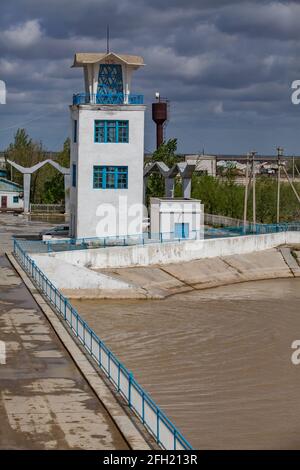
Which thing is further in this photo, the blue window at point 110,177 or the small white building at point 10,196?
the small white building at point 10,196

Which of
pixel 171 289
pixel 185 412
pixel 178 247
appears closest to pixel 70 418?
pixel 185 412

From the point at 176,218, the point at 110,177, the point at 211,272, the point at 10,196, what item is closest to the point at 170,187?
the point at 176,218

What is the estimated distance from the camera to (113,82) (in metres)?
46.3

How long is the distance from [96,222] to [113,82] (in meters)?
7.79

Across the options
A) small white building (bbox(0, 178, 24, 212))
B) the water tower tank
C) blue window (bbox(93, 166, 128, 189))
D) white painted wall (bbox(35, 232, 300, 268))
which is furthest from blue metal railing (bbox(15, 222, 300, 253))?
the water tower tank

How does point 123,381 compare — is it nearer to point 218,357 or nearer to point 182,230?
point 218,357

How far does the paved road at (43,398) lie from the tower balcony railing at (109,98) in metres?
22.1

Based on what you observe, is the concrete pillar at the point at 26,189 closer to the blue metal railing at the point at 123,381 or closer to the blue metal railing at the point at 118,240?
the blue metal railing at the point at 118,240

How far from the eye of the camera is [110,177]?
46.0 meters

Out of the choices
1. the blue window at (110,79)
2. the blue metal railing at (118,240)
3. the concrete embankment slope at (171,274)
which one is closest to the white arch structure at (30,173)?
the blue metal railing at (118,240)

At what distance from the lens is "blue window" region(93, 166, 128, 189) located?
45781 mm

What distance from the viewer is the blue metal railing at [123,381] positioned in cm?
1427
